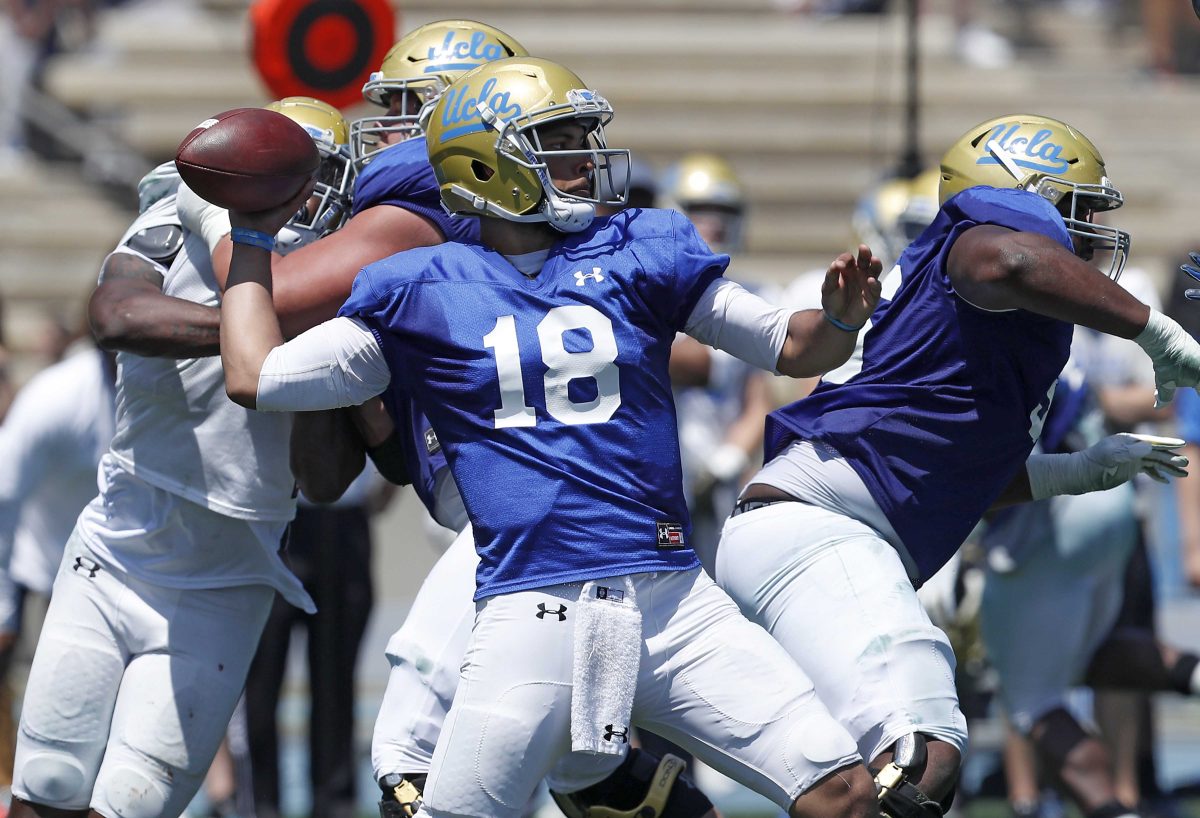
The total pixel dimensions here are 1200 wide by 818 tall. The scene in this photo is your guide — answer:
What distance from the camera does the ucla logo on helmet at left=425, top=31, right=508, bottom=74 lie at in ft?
13.7

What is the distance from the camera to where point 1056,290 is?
11.5 feet

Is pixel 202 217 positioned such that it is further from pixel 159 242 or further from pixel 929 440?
pixel 929 440

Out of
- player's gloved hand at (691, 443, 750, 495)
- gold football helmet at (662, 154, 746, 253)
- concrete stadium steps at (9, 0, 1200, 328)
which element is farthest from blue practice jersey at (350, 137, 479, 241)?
concrete stadium steps at (9, 0, 1200, 328)

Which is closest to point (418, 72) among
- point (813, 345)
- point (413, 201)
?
point (413, 201)

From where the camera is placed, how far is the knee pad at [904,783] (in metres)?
3.51

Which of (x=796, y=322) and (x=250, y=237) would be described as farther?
(x=250, y=237)

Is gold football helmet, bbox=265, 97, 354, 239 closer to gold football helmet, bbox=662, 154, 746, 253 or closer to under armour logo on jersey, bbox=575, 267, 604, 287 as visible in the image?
under armour logo on jersey, bbox=575, 267, 604, 287

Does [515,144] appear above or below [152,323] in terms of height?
above

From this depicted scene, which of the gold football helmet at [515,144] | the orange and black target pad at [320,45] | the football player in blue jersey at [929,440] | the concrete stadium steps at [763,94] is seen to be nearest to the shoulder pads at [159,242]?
the gold football helmet at [515,144]

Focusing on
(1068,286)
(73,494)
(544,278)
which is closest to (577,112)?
(544,278)

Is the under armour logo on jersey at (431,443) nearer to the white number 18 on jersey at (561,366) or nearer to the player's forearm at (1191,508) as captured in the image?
the white number 18 on jersey at (561,366)

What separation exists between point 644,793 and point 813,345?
1.12 metres

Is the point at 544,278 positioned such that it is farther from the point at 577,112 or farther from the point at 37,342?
the point at 37,342

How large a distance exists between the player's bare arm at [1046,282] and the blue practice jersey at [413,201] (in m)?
1.01
